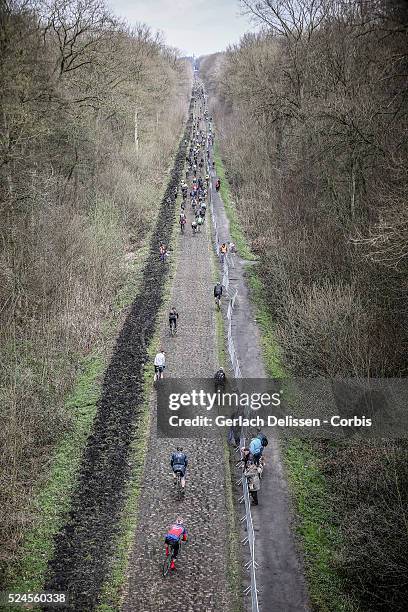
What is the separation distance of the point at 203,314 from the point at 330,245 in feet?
20.5

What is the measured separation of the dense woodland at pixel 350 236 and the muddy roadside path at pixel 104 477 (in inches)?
205

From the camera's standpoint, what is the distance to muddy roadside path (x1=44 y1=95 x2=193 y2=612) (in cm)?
1164

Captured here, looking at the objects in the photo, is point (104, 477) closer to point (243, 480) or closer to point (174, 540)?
point (243, 480)

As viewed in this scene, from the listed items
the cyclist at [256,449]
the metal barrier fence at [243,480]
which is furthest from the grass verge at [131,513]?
the cyclist at [256,449]

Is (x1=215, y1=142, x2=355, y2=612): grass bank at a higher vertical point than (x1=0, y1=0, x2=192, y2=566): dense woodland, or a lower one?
lower

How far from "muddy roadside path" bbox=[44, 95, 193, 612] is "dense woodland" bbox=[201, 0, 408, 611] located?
5.22 m

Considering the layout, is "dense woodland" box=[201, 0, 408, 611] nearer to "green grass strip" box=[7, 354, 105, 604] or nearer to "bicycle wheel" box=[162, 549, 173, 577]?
"bicycle wheel" box=[162, 549, 173, 577]

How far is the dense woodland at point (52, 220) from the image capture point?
1627 centimetres

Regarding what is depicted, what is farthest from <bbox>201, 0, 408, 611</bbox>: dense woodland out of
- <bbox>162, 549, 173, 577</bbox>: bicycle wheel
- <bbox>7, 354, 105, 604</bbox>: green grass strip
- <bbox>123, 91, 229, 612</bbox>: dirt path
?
<bbox>7, 354, 105, 604</bbox>: green grass strip

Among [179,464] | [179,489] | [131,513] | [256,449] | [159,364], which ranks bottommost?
[131,513]

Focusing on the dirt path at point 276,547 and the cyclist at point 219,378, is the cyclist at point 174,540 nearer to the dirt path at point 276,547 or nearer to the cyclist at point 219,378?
the dirt path at point 276,547

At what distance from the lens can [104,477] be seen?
1478 cm

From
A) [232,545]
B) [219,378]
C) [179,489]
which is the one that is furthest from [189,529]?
[219,378]

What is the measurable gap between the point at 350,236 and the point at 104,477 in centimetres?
930
